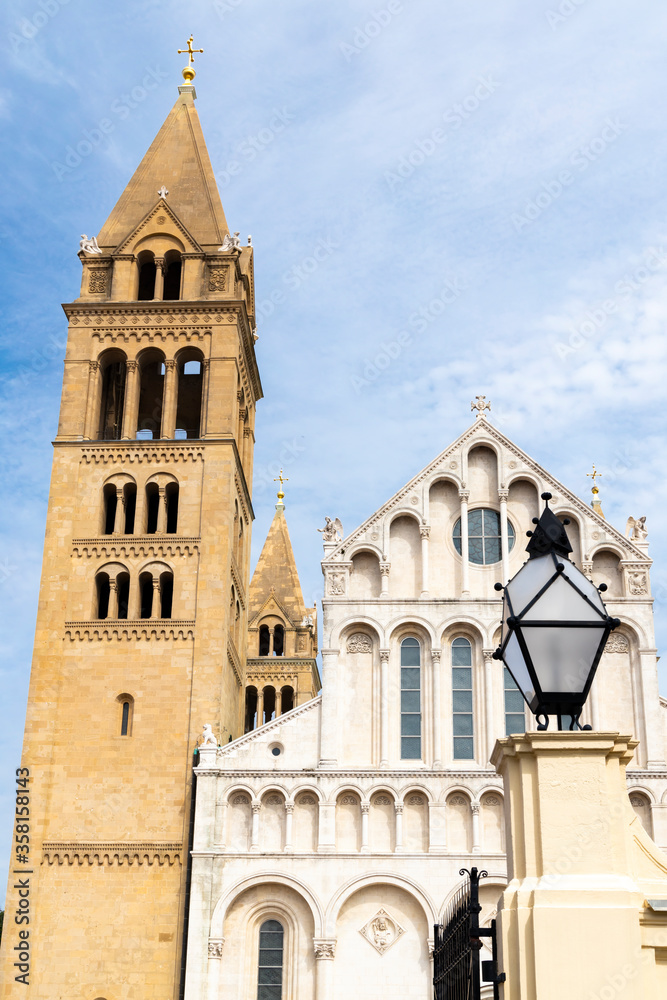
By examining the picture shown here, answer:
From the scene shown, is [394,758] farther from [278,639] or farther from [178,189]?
[278,639]

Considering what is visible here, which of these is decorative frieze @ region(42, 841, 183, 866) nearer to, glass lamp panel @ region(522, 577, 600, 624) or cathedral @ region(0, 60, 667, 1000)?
cathedral @ region(0, 60, 667, 1000)

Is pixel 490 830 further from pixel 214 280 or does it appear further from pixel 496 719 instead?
pixel 214 280

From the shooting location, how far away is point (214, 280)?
3578 cm

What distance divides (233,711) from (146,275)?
14.1 m

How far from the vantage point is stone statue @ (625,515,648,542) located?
30406mm

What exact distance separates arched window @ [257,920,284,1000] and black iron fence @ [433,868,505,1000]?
16680mm

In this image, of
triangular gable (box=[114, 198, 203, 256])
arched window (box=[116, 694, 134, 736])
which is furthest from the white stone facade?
triangular gable (box=[114, 198, 203, 256])

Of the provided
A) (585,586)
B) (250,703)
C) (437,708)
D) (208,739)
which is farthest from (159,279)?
(585,586)

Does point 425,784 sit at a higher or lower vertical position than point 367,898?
higher

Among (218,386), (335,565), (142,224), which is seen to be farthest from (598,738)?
(142,224)

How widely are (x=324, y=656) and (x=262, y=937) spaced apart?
6.80m

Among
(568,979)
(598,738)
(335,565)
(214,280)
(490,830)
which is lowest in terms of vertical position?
(568,979)

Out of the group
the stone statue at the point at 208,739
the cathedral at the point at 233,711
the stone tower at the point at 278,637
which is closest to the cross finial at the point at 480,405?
the cathedral at the point at 233,711

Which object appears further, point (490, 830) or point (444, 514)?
point (444, 514)
